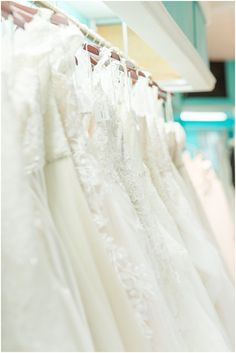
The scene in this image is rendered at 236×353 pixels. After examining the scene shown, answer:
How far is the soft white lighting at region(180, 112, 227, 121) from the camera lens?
4.16m

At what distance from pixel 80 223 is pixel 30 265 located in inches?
4.8

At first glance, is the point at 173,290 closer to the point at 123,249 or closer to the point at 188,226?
the point at 123,249

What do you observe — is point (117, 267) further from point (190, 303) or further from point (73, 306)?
point (190, 303)

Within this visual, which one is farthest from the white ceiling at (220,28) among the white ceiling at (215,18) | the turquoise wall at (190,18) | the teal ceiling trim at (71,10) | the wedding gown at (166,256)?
the wedding gown at (166,256)

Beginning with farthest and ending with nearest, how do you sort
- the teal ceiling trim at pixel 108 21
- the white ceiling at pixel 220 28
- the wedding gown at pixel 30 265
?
the white ceiling at pixel 220 28, the teal ceiling trim at pixel 108 21, the wedding gown at pixel 30 265

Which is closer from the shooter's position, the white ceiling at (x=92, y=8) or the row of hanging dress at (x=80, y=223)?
the row of hanging dress at (x=80, y=223)

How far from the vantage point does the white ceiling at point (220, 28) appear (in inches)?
104

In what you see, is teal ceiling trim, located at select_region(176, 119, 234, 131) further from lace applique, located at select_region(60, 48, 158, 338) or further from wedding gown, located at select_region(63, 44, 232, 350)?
lace applique, located at select_region(60, 48, 158, 338)

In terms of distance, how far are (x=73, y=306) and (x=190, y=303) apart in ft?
1.39

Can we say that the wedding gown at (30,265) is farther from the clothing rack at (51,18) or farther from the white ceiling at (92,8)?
the white ceiling at (92,8)

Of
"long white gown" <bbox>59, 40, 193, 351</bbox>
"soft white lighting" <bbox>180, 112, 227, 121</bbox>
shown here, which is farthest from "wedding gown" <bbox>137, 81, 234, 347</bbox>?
"soft white lighting" <bbox>180, 112, 227, 121</bbox>

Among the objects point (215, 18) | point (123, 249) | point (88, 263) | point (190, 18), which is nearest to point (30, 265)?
point (88, 263)

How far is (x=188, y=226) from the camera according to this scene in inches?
48.0

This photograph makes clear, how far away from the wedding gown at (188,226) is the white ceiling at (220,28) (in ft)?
4.03
